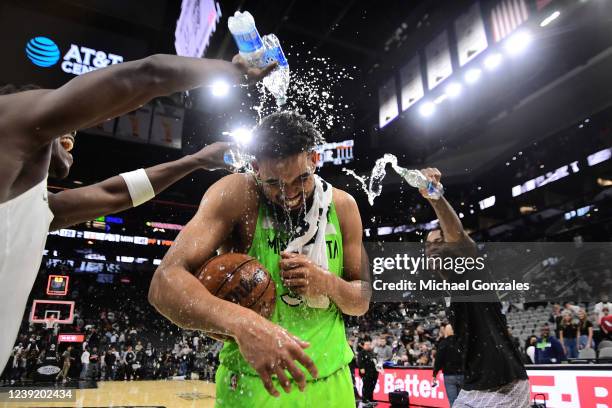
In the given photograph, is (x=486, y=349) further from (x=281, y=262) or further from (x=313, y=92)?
(x=313, y=92)

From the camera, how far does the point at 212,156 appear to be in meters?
2.63

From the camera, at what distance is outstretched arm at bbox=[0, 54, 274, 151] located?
1.22m

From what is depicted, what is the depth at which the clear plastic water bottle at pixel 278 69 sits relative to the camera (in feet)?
8.14

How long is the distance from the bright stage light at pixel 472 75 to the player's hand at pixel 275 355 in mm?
7363

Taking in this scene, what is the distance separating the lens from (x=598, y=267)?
14.4 meters

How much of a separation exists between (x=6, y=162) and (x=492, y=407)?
3.31 m

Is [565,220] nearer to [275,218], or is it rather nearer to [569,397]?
[569,397]

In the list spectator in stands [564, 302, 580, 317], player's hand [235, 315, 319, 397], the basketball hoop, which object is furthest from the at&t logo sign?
spectator in stands [564, 302, 580, 317]

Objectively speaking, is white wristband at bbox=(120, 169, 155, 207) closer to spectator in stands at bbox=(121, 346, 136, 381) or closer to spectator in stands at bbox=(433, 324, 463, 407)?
spectator in stands at bbox=(433, 324, 463, 407)

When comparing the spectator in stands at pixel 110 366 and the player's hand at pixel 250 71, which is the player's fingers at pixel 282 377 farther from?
the spectator in stands at pixel 110 366

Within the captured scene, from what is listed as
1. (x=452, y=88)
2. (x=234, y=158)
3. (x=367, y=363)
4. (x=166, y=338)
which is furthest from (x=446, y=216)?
(x=166, y=338)

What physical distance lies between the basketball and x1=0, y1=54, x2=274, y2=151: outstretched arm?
576 millimetres

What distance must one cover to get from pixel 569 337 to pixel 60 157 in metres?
10.6

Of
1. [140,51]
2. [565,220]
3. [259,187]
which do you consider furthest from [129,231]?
[259,187]
